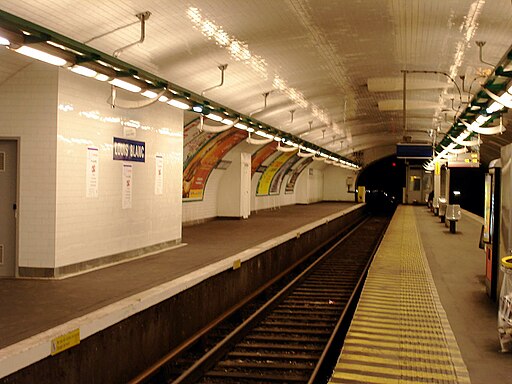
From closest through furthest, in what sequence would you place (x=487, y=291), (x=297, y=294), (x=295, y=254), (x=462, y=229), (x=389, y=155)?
(x=487, y=291)
(x=297, y=294)
(x=295, y=254)
(x=462, y=229)
(x=389, y=155)

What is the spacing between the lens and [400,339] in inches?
237

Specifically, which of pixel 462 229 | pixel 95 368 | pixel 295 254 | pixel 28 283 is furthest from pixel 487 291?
pixel 462 229

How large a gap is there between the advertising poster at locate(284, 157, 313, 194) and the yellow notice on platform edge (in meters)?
27.4

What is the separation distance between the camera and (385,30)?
996 cm

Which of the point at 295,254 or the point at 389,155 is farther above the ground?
the point at 389,155

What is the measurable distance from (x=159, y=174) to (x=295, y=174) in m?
22.7

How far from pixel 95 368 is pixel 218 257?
17.1 ft

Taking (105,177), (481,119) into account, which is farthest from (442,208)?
(105,177)

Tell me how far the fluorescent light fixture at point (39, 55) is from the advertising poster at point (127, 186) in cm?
366

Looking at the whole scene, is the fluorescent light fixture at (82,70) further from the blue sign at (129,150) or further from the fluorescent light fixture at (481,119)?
the fluorescent light fixture at (481,119)

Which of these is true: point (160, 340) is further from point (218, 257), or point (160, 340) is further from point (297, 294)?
point (297, 294)

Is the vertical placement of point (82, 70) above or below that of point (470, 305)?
above

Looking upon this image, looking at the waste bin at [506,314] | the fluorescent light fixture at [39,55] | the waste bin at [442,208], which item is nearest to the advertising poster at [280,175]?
the waste bin at [442,208]

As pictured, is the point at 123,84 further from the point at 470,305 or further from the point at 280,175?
the point at 280,175
